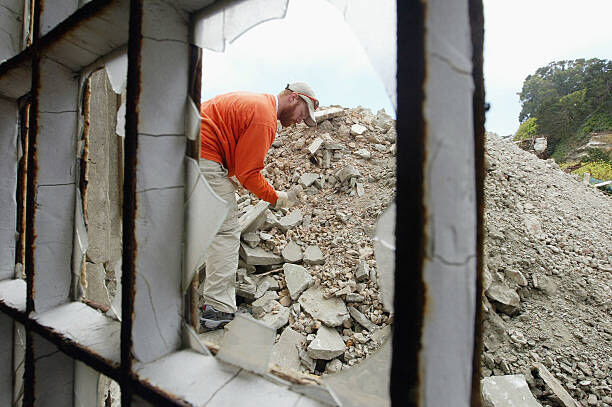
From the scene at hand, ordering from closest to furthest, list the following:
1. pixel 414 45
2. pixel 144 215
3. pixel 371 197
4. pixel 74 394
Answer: pixel 414 45 < pixel 144 215 < pixel 74 394 < pixel 371 197

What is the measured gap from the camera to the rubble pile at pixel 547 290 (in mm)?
2494

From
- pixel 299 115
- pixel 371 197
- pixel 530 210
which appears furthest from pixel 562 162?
pixel 299 115

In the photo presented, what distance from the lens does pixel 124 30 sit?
740 millimetres

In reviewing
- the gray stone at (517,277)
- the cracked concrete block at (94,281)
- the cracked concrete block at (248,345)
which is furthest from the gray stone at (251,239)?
the cracked concrete block at (248,345)

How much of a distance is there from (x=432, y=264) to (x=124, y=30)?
917 millimetres

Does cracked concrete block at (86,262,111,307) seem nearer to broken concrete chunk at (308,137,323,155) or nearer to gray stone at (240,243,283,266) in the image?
gray stone at (240,243,283,266)

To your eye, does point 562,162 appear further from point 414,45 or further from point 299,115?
point 414,45

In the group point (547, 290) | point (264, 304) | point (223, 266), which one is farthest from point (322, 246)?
point (547, 290)

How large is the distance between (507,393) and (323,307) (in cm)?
172

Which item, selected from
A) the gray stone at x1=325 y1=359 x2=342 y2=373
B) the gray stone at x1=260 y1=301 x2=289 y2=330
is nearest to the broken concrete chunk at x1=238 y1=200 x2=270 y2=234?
the gray stone at x1=260 y1=301 x2=289 y2=330

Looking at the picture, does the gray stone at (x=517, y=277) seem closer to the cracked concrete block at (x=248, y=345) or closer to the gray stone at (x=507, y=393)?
the gray stone at (x=507, y=393)

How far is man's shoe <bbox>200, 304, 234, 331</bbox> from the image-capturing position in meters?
2.90

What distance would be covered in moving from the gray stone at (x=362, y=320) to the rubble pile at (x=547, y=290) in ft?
3.43

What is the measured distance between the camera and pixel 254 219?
4.10 metres
